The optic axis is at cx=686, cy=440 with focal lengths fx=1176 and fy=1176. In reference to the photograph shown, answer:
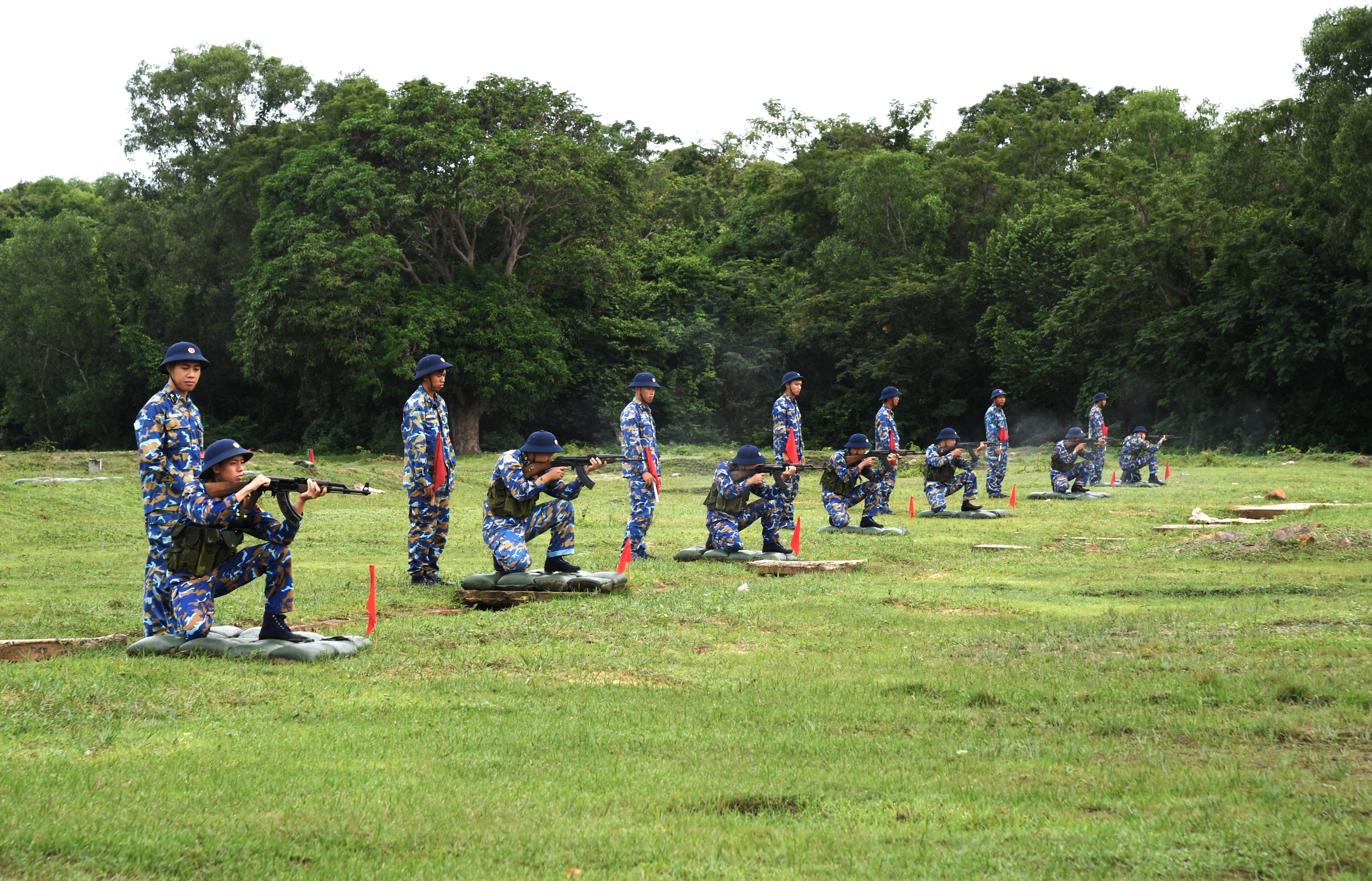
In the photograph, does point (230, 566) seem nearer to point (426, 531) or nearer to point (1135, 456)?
point (426, 531)

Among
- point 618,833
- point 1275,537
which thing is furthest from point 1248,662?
point 1275,537

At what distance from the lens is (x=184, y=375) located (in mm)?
8984

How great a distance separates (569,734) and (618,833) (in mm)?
1700

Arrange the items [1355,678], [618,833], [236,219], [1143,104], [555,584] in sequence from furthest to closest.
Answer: [1143,104], [236,219], [555,584], [1355,678], [618,833]

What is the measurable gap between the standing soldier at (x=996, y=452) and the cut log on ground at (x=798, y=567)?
11.4m

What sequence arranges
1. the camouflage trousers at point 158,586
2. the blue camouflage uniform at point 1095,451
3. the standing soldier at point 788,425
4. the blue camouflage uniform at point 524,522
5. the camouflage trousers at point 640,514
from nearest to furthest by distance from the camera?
1. the camouflage trousers at point 158,586
2. the blue camouflage uniform at point 524,522
3. the camouflage trousers at point 640,514
4. the standing soldier at point 788,425
5. the blue camouflage uniform at point 1095,451

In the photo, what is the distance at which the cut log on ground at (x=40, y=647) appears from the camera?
8.16 metres

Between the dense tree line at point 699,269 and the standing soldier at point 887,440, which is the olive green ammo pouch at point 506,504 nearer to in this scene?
the standing soldier at point 887,440

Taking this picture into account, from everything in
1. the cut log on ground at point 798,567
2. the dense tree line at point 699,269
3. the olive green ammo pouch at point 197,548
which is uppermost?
the dense tree line at point 699,269

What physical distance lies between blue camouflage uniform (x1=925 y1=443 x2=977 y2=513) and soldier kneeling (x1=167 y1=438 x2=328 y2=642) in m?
14.6

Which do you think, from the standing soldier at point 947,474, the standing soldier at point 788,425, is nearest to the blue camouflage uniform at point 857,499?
the standing soldier at point 788,425

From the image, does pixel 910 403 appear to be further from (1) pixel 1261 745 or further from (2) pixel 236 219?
(1) pixel 1261 745

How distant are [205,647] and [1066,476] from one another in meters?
21.6

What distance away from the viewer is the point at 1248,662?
26.5 ft
